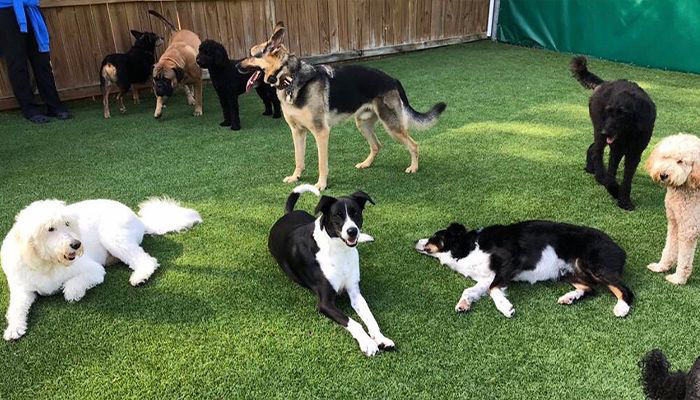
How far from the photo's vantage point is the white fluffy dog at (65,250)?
2703mm

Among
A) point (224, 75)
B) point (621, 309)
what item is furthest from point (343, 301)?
point (224, 75)

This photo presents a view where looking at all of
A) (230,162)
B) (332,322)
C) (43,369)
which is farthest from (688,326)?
(230,162)

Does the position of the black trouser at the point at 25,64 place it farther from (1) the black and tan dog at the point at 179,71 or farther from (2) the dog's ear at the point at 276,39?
(2) the dog's ear at the point at 276,39

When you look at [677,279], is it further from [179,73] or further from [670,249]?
[179,73]

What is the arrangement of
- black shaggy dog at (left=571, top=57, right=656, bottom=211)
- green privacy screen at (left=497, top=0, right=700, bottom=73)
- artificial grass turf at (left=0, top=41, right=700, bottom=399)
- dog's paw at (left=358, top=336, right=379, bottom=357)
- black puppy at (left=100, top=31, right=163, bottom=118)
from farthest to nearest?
green privacy screen at (left=497, top=0, right=700, bottom=73), black puppy at (left=100, top=31, right=163, bottom=118), black shaggy dog at (left=571, top=57, right=656, bottom=211), dog's paw at (left=358, top=336, right=379, bottom=357), artificial grass turf at (left=0, top=41, right=700, bottom=399)

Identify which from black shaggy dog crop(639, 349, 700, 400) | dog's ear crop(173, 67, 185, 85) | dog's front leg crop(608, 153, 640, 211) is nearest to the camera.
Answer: black shaggy dog crop(639, 349, 700, 400)

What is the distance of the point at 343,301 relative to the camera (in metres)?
3.00

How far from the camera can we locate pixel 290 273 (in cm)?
312

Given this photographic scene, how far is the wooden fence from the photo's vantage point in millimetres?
7570

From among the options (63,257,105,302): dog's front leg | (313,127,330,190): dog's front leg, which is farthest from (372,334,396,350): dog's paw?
(313,127,330,190): dog's front leg

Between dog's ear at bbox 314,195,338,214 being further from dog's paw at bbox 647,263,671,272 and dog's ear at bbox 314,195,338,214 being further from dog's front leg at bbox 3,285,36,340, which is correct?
dog's paw at bbox 647,263,671,272

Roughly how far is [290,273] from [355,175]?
6.60 ft

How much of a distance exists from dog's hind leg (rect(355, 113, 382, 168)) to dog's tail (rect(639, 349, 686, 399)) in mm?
3472

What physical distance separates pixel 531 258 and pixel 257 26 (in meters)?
7.83
